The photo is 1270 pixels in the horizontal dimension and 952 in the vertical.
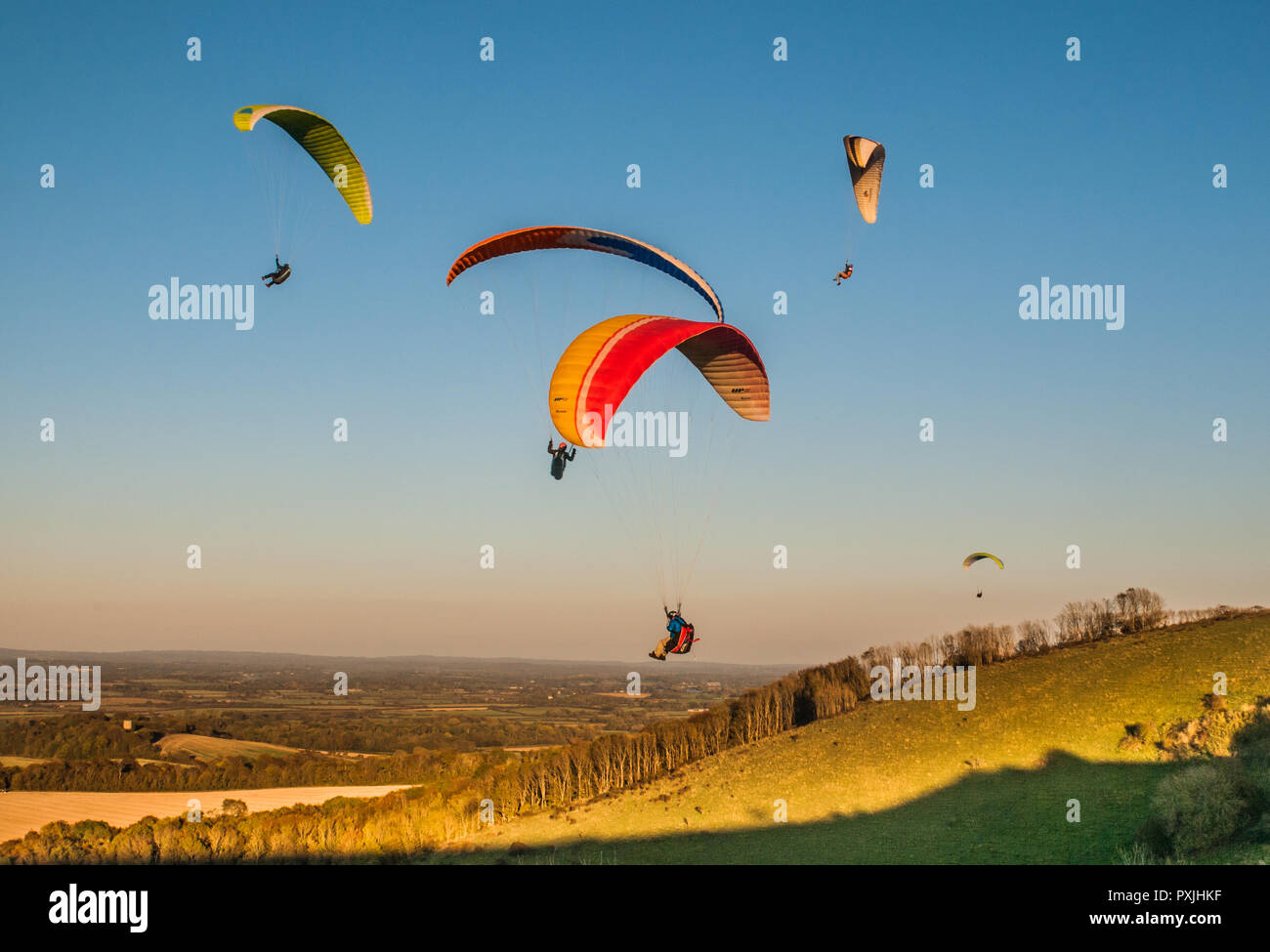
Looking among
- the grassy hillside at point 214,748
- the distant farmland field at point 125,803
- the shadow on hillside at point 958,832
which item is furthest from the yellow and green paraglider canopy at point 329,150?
the grassy hillside at point 214,748

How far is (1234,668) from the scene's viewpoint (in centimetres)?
4069

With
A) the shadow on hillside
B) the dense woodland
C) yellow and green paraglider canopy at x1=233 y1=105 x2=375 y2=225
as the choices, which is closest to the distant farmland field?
the dense woodland

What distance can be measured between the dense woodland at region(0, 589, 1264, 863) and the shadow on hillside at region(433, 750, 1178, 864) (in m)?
6.99

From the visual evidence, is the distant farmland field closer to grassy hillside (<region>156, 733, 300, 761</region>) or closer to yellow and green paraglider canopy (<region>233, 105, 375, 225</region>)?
grassy hillside (<region>156, 733, 300, 761</region>)

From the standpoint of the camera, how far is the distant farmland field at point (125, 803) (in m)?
68.2

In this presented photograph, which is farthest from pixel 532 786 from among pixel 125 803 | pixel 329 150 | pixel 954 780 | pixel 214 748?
pixel 214 748

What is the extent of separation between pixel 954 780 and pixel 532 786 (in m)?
22.4

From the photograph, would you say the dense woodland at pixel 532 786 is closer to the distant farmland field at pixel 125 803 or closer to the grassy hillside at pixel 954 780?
the grassy hillside at pixel 954 780

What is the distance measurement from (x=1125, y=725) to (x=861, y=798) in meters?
11.2

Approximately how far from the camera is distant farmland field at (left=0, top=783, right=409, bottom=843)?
68.2 meters

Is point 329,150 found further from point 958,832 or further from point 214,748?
point 214,748
